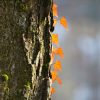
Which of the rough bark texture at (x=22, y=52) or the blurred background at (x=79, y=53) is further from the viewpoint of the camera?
the blurred background at (x=79, y=53)

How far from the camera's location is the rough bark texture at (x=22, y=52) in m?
0.86

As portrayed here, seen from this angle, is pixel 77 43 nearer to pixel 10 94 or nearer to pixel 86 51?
Answer: pixel 86 51

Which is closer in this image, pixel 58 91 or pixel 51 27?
pixel 51 27

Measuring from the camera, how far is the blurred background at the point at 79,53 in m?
5.07

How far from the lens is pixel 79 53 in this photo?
517 centimetres

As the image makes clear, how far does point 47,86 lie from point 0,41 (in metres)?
0.16

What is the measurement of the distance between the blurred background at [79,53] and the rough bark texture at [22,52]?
4115 mm

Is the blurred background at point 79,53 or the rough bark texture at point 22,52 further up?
the blurred background at point 79,53

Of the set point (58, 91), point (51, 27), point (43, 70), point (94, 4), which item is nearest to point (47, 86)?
→ point (43, 70)

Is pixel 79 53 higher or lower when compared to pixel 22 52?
higher

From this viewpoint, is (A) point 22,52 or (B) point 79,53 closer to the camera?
(A) point 22,52

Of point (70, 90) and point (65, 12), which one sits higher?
point (65, 12)

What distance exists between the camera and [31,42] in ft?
2.92

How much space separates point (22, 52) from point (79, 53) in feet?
14.2
